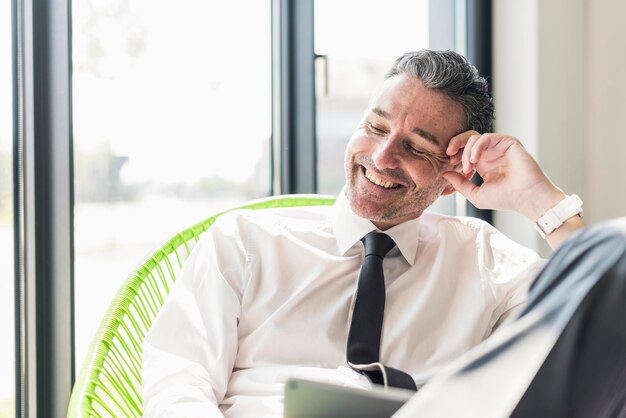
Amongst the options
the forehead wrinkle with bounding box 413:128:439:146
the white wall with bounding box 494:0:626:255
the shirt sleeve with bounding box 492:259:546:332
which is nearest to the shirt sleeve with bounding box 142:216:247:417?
the forehead wrinkle with bounding box 413:128:439:146

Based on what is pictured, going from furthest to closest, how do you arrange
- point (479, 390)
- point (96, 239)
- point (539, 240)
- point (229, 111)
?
point (539, 240) < point (229, 111) < point (96, 239) < point (479, 390)

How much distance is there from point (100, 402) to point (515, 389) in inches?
35.4

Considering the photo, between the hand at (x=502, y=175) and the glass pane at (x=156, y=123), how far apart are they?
Result: 2.35 ft

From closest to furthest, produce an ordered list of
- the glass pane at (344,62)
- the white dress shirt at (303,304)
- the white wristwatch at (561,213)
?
1. the white dress shirt at (303,304)
2. the white wristwatch at (561,213)
3. the glass pane at (344,62)

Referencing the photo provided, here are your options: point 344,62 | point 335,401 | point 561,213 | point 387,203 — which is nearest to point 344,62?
point 344,62

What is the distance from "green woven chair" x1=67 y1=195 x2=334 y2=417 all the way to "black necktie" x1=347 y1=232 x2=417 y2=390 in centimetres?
46

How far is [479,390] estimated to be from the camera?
50 centimetres

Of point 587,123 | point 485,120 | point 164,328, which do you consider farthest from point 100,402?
point 587,123

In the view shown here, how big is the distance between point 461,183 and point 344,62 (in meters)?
0.87

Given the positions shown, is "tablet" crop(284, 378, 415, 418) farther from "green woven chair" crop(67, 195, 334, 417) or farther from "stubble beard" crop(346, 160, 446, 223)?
"stubble beard" crop(346, 160, 446, 223)

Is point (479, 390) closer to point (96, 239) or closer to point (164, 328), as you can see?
point (164, 328)

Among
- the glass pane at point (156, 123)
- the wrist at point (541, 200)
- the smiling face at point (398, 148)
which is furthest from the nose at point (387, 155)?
the glass pane at point (156, 123)

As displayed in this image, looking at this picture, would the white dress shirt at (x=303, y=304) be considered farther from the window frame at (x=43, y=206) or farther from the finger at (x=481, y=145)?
the window frame at (x=43, y=206)

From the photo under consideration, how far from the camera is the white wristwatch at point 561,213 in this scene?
1464 millimetres
